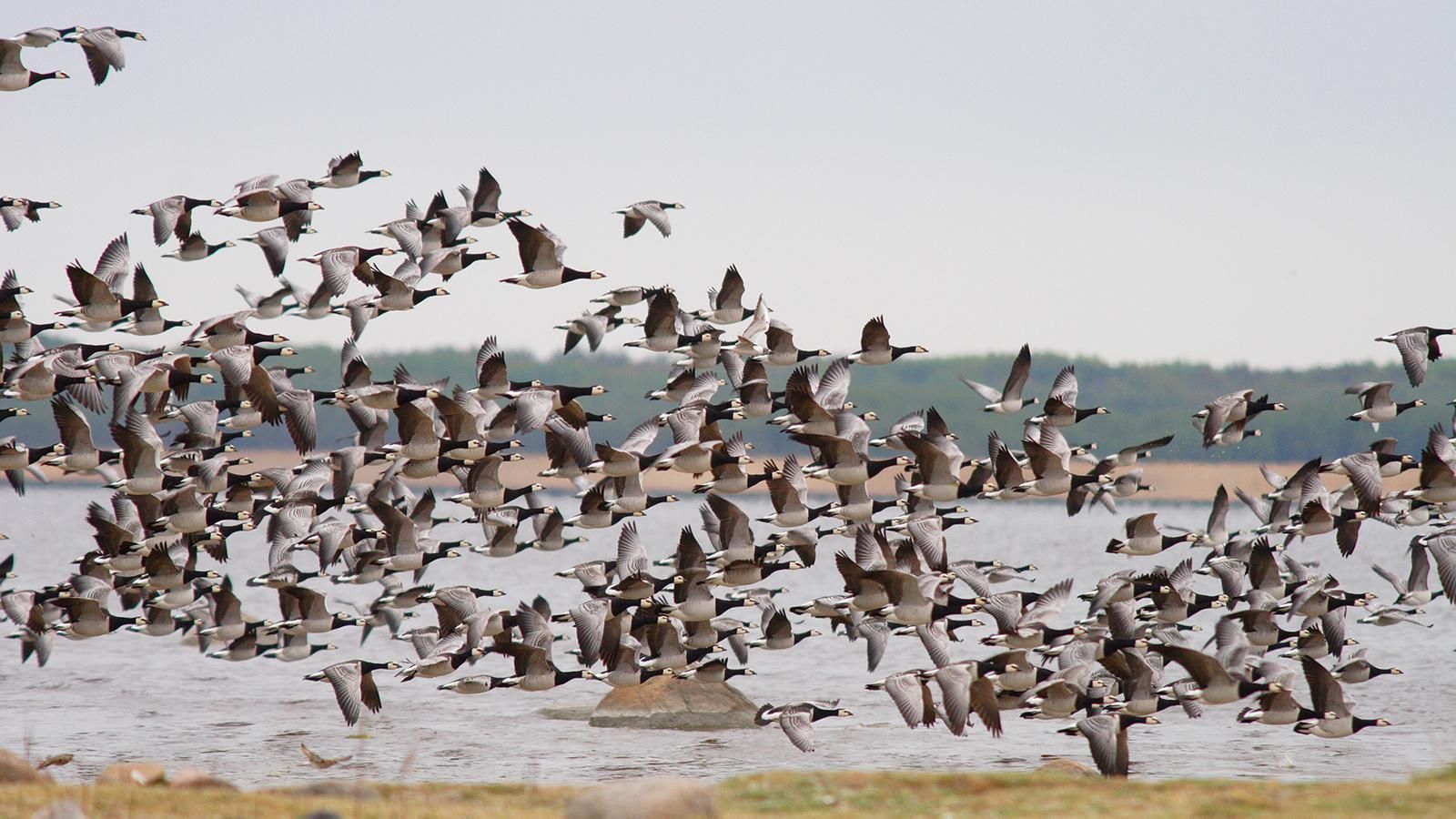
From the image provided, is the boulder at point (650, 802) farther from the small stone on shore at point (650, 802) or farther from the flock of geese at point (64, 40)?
the flock of geese at point (64, 40)

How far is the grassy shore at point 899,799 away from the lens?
12.1 metres

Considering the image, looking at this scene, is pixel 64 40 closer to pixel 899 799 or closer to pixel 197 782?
pixel 197 782

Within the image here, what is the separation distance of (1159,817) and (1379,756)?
13.0 m

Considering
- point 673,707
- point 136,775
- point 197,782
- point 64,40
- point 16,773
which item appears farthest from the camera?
point 673,707

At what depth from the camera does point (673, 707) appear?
24.7 m

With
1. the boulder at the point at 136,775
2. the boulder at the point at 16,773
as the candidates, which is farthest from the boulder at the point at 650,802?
the boulder at the point at 16,773

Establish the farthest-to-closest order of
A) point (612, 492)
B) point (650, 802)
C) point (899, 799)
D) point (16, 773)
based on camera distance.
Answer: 1. point (612, 492)
2. point (16, 773)
3. point (899, 799)
4. point (650, 802)

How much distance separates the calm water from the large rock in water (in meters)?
0.35

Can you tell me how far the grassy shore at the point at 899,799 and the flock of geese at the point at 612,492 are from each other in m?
4.52

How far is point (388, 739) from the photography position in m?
24.3

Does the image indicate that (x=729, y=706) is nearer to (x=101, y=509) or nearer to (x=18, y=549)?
(x=101, y=509)

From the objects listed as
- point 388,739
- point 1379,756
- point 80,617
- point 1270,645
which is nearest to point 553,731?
point 388,739

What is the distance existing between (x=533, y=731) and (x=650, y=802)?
45.8ft

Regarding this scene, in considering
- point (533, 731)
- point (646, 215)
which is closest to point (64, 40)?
point (646, 215)
